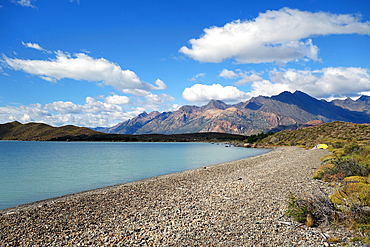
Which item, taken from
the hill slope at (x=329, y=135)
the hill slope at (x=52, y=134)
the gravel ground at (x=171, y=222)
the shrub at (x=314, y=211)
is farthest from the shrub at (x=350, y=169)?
the hill slope at (x=52, y=134)

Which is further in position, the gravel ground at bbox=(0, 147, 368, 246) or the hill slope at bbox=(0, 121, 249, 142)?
the hill slope at bbox=(0, 121, 249, 142)

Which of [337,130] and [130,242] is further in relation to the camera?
[337,130]

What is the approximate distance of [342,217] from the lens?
7.32 meters

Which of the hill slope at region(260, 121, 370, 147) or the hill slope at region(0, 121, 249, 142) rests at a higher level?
the hill slope at region(0, 121, 249, 142)

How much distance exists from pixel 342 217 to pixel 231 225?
384cm

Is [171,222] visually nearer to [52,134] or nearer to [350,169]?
[350,169]

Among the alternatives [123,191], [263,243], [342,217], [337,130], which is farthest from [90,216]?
[337,130]

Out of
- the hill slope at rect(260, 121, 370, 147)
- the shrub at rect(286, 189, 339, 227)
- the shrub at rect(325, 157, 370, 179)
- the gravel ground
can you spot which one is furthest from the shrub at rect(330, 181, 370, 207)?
the hill slope at rect(260, 121, 370, 147)

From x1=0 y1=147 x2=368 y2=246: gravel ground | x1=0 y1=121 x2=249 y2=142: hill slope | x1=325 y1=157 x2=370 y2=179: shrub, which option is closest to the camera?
x1=0 y1=147 x2=368 y2=246: gravel ground

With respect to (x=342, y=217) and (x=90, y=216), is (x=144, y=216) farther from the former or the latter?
(x=342, y=217)

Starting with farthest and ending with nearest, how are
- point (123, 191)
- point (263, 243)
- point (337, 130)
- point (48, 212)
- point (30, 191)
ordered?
1. point (337, 130)
2. point (30, 191)
3. point (123, 191)
4. point (48, 212)
5. point (263, 243)

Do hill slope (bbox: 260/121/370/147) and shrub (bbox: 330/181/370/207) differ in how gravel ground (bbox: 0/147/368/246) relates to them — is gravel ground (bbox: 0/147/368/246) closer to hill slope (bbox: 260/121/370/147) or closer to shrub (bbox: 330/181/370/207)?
shrub (bbox: 330/181/370/207)

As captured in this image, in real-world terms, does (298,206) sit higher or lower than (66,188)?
higher

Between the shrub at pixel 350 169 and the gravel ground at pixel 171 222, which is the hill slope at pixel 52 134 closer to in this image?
the shrub at pixel 350 169
